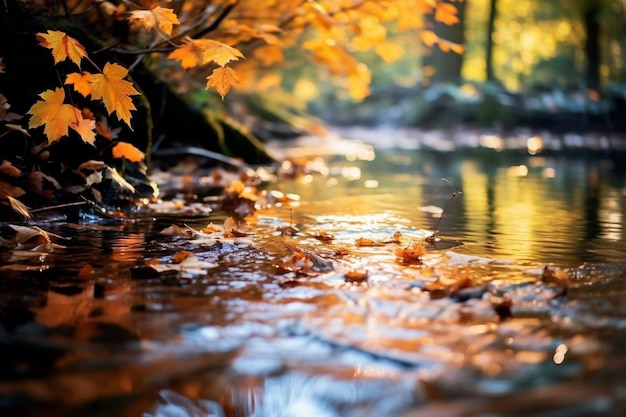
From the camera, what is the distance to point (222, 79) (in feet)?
9.11

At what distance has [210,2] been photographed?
494 cm

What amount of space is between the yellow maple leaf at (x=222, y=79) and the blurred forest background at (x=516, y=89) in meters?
8.71

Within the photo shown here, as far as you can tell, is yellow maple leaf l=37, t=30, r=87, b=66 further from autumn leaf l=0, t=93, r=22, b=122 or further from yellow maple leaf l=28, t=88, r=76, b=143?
autumn leaf l=0, t=93, r=22, b=122

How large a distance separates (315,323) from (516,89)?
69.0 feet

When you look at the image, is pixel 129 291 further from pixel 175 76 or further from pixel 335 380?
pixel 175 76

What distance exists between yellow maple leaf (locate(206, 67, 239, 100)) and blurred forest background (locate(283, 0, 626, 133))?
8709mm

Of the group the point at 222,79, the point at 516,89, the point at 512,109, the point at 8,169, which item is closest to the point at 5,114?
the point at 8,169

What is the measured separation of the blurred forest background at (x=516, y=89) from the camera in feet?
55.6

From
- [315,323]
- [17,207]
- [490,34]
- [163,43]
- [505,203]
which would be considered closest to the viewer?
[315,323]

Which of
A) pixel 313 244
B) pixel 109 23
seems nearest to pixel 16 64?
pixel 109 23

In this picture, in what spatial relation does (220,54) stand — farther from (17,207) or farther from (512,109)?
(512,109)

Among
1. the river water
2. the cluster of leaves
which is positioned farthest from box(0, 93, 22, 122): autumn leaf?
the river water

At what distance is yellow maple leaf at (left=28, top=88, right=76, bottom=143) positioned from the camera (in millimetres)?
2562

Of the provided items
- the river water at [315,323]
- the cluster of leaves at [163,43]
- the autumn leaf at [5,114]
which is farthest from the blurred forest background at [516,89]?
the river water at [315,323]
